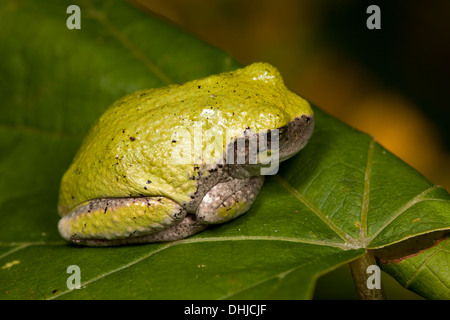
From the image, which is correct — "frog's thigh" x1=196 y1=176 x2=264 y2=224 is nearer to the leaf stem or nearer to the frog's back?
the frog's back

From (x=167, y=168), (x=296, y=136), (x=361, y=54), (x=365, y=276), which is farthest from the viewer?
(x=361, y=54)

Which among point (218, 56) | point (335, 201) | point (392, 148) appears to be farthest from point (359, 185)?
point (392, 148)

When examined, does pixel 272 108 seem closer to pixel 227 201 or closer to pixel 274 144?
pixel 274 144

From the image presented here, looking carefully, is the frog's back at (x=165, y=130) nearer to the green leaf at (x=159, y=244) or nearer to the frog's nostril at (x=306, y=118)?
the frog's nostril at (x=306, y=118)

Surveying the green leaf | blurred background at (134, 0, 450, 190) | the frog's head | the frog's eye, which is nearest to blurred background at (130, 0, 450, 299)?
blurred background at (134, 0, 450, 190)

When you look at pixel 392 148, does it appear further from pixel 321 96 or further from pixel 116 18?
pixel 116 18

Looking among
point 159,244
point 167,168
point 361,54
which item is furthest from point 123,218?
point 361,54
